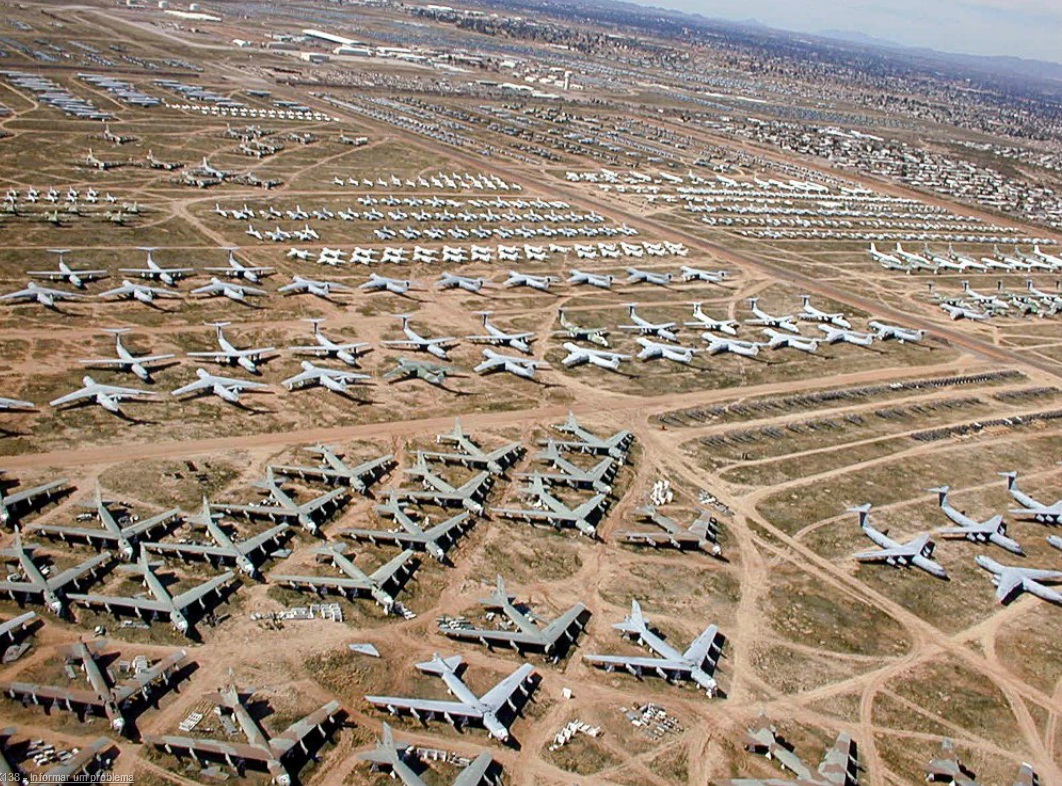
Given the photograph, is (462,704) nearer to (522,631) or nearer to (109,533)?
(522,631)

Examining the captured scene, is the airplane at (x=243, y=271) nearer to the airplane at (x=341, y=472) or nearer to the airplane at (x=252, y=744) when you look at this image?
the airplane at (x=341, y=472)

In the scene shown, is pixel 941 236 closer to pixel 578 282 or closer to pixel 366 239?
pixel 578 282

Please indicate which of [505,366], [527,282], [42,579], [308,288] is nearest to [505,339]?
[505,366]

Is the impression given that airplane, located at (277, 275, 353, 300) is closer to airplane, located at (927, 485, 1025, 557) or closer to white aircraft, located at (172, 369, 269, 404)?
white aircraft, located at (172, 369, 269, 404)

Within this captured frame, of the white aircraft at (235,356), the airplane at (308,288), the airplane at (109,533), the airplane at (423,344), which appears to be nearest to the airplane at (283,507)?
the airplane at (109,533)

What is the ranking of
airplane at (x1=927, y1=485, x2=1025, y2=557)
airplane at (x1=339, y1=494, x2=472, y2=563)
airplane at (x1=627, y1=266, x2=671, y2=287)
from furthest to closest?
airplane at (x1=627, y1=266, x2=671, y2=287) → airplane at (x1=927, y1=485, x2=1025, y2=557) → airplane at (x1=339, y1=494, x2=472, y2=563)

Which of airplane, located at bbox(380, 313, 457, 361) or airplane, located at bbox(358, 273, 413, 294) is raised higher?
airplane, located at bbox(358, 273, 413, 294)

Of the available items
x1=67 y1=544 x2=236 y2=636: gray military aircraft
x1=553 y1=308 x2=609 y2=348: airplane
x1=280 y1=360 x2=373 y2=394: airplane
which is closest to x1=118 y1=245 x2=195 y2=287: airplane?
x1=280 y1=360 x2=373 y2=394: airplane

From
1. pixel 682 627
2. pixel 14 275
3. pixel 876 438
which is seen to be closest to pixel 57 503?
pixel 682 627
